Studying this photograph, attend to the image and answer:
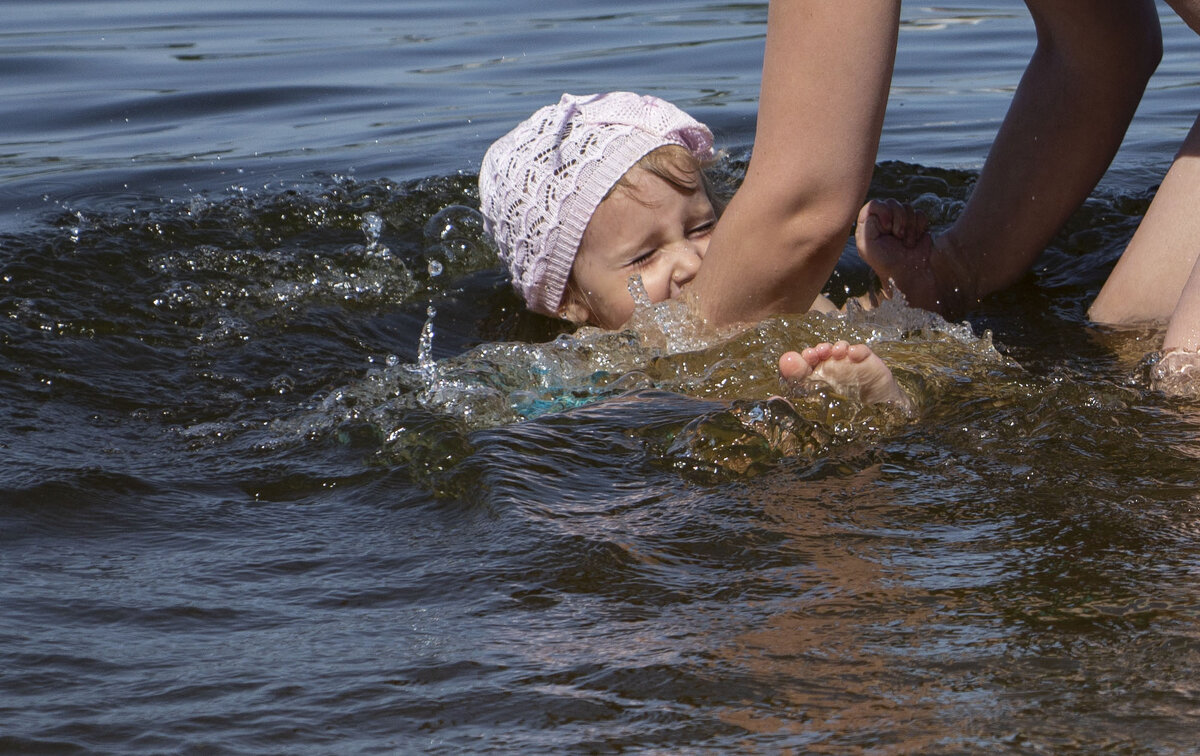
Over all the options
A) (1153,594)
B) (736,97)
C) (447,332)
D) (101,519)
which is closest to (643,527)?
(1153,594)

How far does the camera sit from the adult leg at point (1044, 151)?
3701 mm

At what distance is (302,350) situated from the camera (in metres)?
3.81

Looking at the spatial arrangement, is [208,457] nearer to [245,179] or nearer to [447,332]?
[447,332]

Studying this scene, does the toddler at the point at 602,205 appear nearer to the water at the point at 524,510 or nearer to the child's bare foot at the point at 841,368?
the water at the point at 524,510

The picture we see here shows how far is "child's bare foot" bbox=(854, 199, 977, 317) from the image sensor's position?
3979 mm

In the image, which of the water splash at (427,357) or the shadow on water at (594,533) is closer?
the shadow on water at (594,533)

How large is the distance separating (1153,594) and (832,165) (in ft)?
3.58

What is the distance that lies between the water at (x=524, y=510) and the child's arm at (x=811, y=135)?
1.09ft

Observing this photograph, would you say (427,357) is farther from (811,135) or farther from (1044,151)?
(1044,151)

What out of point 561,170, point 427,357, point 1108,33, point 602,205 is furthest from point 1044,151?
point 427,357

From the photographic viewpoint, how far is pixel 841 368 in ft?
8.81

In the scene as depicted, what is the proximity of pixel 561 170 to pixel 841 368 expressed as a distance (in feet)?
4.94

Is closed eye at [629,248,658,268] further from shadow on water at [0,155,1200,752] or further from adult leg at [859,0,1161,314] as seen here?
adult leg at [859,0,1161,314]

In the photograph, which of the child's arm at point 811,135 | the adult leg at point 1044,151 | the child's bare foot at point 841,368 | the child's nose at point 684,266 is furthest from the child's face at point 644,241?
the child's bare foot at point 841,368
